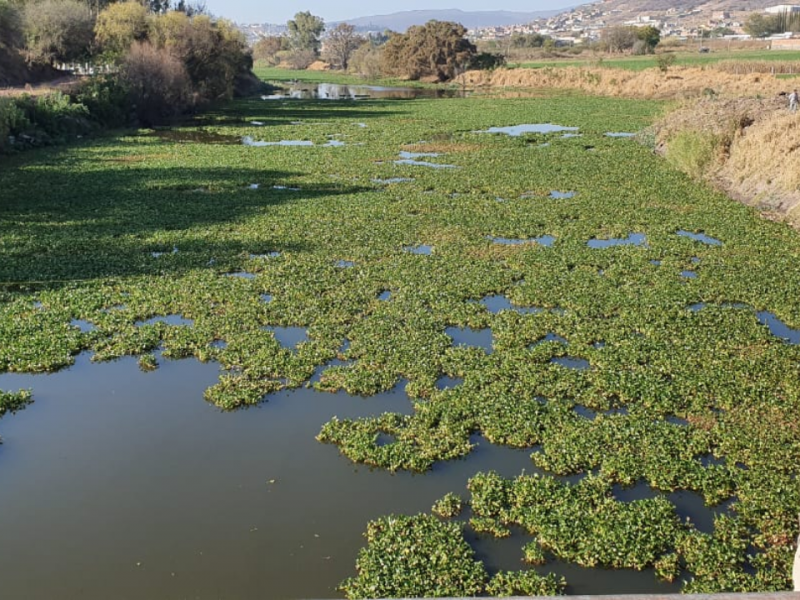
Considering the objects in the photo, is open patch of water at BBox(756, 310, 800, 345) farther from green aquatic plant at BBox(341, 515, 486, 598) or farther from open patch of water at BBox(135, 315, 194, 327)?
open patch of water at BBox(135, 315, 194, 327)

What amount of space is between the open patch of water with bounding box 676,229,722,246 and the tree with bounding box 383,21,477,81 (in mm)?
81518

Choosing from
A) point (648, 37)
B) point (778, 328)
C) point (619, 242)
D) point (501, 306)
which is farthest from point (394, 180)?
point (648, 37)

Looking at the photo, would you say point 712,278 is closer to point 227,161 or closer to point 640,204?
point 640,204

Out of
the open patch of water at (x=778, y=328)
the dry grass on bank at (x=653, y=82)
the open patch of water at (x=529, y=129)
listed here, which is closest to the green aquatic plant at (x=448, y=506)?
the open patch of water at (x=778, y=328)

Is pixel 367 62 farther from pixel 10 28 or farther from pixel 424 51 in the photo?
pixel 10 28

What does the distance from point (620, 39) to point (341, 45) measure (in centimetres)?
4968

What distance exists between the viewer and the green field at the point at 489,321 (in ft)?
25.6

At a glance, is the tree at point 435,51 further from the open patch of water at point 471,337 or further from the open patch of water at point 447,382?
the open patch of water at point 447,382

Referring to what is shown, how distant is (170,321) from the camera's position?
530 inches

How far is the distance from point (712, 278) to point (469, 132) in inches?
1093

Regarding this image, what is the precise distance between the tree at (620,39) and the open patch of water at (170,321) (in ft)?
390

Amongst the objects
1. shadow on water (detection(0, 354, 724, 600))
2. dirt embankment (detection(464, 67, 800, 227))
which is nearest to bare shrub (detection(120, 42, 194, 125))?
dirt embankment (detection(464, 67, 800, 227))

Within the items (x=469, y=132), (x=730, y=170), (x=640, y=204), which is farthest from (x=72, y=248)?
(x=469, y=132)

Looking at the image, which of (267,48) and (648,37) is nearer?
(648,37)
